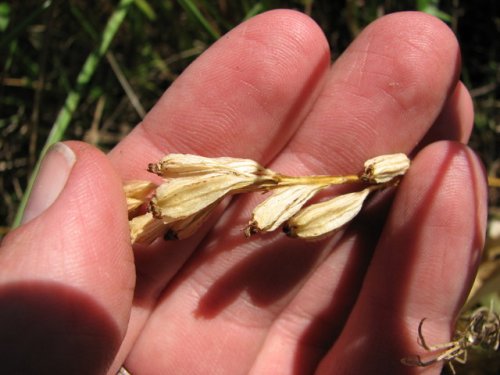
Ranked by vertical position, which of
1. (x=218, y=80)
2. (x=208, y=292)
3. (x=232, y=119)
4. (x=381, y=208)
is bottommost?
(x=381, y=208)

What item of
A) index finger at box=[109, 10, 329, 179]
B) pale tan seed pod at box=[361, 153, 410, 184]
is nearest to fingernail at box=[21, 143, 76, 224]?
index finger at box=[109, 10, 329, 179]

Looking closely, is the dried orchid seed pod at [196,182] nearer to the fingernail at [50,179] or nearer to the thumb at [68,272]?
the thumb at [68,272]

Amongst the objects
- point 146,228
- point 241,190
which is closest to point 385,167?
point 241,190

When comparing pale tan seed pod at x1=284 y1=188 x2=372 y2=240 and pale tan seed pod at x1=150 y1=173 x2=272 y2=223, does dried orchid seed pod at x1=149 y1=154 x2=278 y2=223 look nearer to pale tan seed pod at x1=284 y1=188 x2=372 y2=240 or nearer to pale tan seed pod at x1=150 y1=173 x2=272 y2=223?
pale tan seed pod at x1=150 y1=173 x2=272 y2=223

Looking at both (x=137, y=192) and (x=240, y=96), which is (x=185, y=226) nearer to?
(x=137, y=192)

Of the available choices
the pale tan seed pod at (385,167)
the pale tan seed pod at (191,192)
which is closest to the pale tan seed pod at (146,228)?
the pale tan seed pod at (191,192)

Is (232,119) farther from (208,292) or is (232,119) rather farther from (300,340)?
(300,340)

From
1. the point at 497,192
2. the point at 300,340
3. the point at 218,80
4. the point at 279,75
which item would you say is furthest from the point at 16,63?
the point at 497,192
